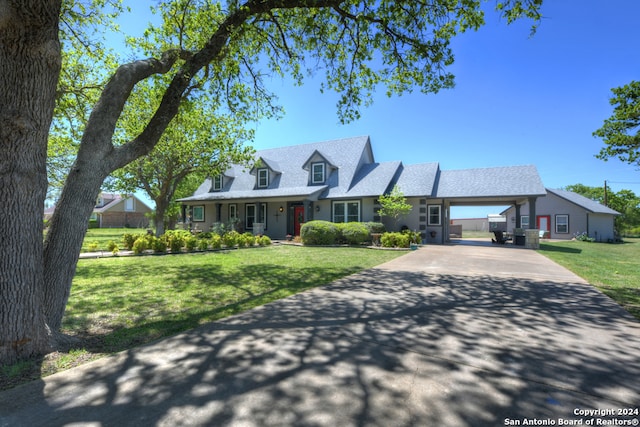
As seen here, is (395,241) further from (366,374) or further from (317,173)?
(366,374)

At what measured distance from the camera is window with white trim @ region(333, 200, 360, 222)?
815 inches

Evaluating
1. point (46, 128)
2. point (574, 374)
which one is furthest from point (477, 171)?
point (46, 128)

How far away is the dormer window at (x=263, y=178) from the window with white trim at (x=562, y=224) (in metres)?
27.1

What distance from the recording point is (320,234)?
17.5 meters

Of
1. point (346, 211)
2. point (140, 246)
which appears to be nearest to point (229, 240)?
point (140, 246)

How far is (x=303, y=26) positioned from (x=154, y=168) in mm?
16270

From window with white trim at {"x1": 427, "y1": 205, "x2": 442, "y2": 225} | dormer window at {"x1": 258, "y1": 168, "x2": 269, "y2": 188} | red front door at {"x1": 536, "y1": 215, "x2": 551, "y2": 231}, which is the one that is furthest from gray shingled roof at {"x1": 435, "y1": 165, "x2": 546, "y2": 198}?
dormer window at {"x1": 258, "y1": 168, "x2": 269, "y2": 188}

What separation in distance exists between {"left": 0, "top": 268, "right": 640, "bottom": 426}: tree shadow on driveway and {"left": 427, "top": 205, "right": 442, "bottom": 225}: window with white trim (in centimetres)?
1603

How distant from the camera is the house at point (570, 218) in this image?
27.5 m

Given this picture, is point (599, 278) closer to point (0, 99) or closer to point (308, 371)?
point (308, 371)

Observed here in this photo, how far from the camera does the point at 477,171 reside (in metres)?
22.7

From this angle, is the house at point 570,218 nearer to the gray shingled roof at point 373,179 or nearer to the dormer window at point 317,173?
the gray shingled roof at point 373,179

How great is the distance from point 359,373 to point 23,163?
4146 millimetres

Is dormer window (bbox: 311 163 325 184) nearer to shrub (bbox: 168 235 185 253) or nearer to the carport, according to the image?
the carport
